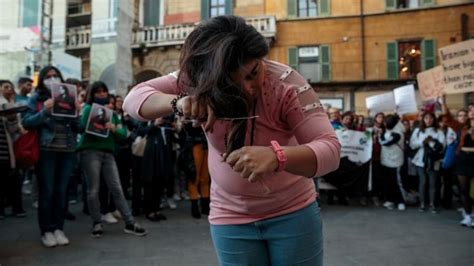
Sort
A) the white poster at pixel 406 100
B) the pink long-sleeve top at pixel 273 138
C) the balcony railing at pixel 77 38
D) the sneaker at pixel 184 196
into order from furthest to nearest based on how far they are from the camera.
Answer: the balcony railing at pixel 77 38, the white poster at pixel 406 100, the sneaker at pixel 184 196, the pink long-sleeve top at pixel 273 138

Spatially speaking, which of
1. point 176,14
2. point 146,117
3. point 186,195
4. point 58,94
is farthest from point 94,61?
point 146,117

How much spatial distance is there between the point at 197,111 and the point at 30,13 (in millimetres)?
20194

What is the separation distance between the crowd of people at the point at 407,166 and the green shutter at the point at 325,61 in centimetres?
1337

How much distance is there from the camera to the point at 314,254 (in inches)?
61.1

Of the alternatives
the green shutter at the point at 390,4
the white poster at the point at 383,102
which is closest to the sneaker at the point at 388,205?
the white poster at the point at 383,102

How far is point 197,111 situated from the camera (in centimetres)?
115

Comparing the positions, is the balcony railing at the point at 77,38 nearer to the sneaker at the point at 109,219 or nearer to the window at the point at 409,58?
the window at the point at 409,58

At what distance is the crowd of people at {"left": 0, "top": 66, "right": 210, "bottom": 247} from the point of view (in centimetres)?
439

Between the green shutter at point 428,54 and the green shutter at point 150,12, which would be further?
the green shutter at point 150,12

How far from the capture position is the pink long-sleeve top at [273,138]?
4.27 ft

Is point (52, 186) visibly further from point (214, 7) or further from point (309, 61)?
point (214, 7)

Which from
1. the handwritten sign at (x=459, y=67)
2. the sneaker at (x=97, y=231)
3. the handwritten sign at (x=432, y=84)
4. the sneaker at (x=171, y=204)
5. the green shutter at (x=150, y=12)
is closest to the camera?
the sneaker at (x=97, y=231)

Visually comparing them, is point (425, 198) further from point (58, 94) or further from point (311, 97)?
point (311, 97)

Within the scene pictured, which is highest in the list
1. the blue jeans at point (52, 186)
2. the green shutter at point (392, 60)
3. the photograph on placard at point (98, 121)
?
the green shutter at point (392, 60)
